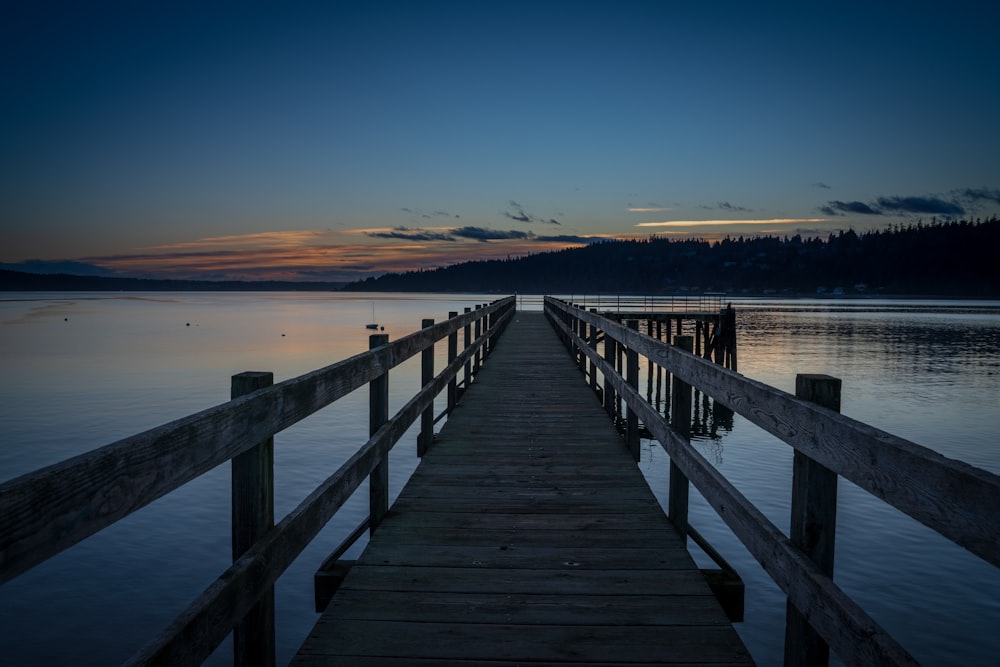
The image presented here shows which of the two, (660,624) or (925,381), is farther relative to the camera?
(925,381)

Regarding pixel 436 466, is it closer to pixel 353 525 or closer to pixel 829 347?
pixel 353 525

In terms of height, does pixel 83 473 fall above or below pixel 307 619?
above

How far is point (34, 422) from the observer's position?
54.2 ft

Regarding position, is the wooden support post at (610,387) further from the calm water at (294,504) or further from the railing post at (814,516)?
Result: the railing post at (814,516)

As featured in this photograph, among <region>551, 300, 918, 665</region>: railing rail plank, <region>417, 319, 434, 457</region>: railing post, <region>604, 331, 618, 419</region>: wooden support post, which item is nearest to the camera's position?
<region>551, 300, 918, 665</region>: railing rail plank

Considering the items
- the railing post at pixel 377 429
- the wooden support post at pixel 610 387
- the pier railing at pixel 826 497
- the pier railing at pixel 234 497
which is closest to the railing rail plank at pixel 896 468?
the pier railing at pixel 826 497

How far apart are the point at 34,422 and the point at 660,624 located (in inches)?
730

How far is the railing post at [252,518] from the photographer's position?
2.49m

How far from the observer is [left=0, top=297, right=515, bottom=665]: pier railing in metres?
1.41

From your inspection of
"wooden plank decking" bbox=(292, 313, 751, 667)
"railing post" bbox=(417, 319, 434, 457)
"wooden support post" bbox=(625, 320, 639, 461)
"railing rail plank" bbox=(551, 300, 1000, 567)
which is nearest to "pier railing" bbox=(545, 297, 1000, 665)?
"railing rail plank" bbox=(551, 300, 1000, 567)

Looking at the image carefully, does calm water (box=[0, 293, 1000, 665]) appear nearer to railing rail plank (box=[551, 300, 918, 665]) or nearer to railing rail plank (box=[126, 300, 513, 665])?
railing rail plank (box=[126, 300, 513, 665])

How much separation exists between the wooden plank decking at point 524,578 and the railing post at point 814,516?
54cm

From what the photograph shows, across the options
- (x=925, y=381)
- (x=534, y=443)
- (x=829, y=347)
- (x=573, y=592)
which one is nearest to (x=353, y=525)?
(x=534, y=443)

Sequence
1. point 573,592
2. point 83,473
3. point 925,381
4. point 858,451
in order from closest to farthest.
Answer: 1. point 83,473
2. point 858,451
3. point 573,592
4. point 925,381
